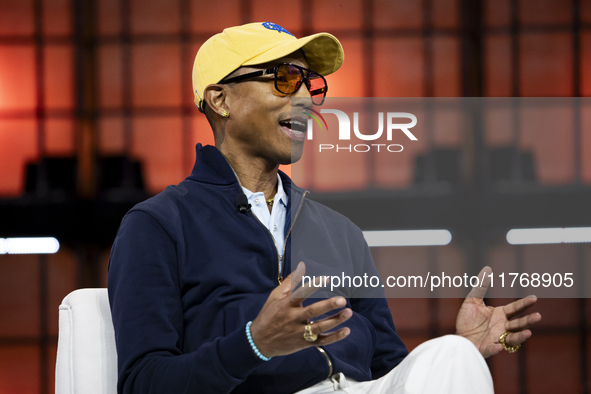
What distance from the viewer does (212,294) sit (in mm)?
1126

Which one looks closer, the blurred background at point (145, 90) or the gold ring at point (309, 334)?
the gold ring at point (309, 334)

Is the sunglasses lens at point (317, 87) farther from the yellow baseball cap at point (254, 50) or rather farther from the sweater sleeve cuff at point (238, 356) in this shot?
the sweater sleeve cuff at point (238, 356)

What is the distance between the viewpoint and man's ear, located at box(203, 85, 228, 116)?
1.32 metres

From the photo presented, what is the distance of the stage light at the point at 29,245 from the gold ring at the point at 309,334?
2.51 metres

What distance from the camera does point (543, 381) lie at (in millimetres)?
2922

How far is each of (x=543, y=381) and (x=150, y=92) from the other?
2714 millimetres

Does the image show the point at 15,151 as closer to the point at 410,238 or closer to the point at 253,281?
the point at 253,281

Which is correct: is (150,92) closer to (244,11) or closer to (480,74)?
Answer: (244,11)

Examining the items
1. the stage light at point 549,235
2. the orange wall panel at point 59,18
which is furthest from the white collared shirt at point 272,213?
the orange wall panel at point 59,18

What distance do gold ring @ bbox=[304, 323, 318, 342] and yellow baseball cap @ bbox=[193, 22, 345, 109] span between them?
0.66 meters

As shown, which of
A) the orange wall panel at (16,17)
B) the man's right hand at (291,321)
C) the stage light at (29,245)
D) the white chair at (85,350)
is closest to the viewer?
the man's right hand at (291,321)

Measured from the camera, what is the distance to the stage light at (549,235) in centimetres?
106

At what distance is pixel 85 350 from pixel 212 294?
313mm

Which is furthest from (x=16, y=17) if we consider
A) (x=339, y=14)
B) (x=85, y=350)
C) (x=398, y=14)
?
(x=85, y=350)
